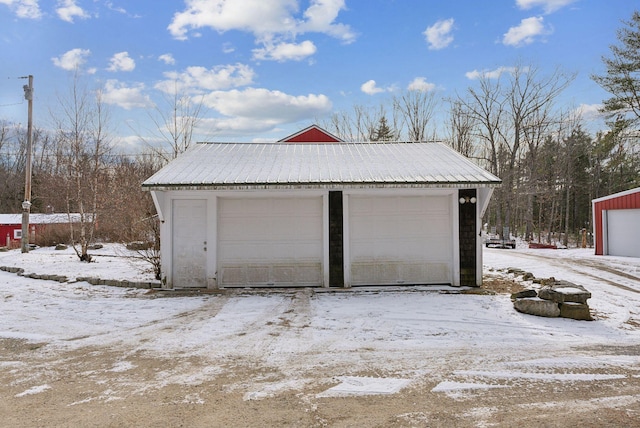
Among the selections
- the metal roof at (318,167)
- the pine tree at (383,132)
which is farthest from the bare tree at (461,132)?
the metal roof at (318,167)

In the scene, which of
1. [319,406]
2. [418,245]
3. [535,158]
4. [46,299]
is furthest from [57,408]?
[535,158]

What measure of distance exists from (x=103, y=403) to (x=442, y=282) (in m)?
7.05

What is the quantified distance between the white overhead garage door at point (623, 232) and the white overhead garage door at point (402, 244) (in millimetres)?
10393

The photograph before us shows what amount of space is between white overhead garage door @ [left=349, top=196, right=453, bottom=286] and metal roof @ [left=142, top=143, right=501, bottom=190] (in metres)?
0.70

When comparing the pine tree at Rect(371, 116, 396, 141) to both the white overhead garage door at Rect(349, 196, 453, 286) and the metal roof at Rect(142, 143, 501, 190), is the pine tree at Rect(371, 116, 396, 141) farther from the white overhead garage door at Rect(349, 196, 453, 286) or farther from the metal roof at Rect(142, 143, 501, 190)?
the white overhead garage door at Rect(349, 196, 453, 286)

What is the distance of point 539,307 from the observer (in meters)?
6.53

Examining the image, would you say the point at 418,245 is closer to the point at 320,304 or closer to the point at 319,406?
the point at 320,304

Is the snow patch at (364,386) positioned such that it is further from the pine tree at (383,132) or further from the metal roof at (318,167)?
the pine tree at (383,132)

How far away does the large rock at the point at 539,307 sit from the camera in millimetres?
6441

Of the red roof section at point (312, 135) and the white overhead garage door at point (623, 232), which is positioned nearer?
the white overhead garage door at point (623, 232)

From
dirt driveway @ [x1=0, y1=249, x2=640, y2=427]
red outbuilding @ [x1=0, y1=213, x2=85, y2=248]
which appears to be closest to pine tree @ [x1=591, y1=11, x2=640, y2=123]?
dirt driveway @ [x1=0, y1=249, x2=640, y2=427]

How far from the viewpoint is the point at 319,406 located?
3469 millimetres

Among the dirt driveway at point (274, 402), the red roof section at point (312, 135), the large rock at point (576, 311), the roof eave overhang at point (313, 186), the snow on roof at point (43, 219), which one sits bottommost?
the dirt driveway at point (274, 402)

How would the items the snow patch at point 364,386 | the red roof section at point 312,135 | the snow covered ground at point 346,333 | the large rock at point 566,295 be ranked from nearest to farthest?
the snow patch at point 364,386, the snow covered ground at point 346,333, the large rock at point 566,295, the red roof section at point 312,135
